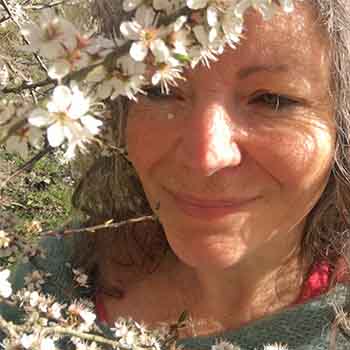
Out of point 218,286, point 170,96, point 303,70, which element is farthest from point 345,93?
point 218,286

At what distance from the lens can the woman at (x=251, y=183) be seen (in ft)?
3.36

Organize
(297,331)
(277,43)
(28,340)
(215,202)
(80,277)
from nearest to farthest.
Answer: (28,340) → (277,43) → (215,202) → (297,331) → (80,277)

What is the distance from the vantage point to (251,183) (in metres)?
1.10

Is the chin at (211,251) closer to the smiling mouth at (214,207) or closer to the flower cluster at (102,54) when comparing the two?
the smiling mouth at (214,207)

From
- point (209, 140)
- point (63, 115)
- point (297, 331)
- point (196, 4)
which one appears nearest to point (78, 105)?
point (63, 115)

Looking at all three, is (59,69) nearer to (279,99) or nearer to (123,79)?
(123,79)

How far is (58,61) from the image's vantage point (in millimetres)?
616

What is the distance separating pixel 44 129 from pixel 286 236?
2.62 feet

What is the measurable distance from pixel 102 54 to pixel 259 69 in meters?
0.43

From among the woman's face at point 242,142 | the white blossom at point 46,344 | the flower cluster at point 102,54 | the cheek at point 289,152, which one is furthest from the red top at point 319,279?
the flower cluster at point 102,54

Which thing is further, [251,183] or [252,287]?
[252,287]

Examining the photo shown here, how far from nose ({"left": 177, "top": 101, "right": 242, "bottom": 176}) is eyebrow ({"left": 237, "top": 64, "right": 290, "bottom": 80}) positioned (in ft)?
0.19

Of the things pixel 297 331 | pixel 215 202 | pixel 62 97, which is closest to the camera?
pixel 62 97

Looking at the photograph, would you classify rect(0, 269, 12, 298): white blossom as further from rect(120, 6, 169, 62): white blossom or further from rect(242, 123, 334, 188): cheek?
rect(242, 123, 334, 188): cheek
